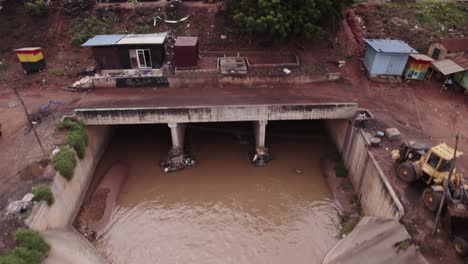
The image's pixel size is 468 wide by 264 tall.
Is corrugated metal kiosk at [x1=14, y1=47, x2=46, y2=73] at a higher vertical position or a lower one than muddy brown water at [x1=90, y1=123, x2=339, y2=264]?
higher

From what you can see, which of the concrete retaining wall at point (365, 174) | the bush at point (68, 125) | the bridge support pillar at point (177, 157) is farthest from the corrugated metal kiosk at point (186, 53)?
the concrete retaining wall at point (365, 174)

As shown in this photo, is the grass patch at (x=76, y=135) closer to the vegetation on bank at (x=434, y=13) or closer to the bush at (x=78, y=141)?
the bush at (x=78, y=141)

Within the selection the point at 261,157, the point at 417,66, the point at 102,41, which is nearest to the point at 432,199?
the point at 261,157

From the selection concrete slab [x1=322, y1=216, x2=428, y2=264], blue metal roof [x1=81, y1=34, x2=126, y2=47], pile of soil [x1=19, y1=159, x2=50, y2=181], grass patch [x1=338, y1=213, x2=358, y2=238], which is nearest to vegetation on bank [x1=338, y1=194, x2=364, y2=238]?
grass patch [x1=338, y1=213, x2=358, y2=238]

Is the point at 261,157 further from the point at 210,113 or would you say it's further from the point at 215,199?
the point at 210,113

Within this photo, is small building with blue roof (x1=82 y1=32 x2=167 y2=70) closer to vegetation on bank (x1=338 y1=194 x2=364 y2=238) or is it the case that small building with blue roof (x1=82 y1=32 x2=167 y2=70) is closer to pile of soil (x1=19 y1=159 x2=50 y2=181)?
pile of soil (x1=19 y1=159 x2=50 y2=181)
